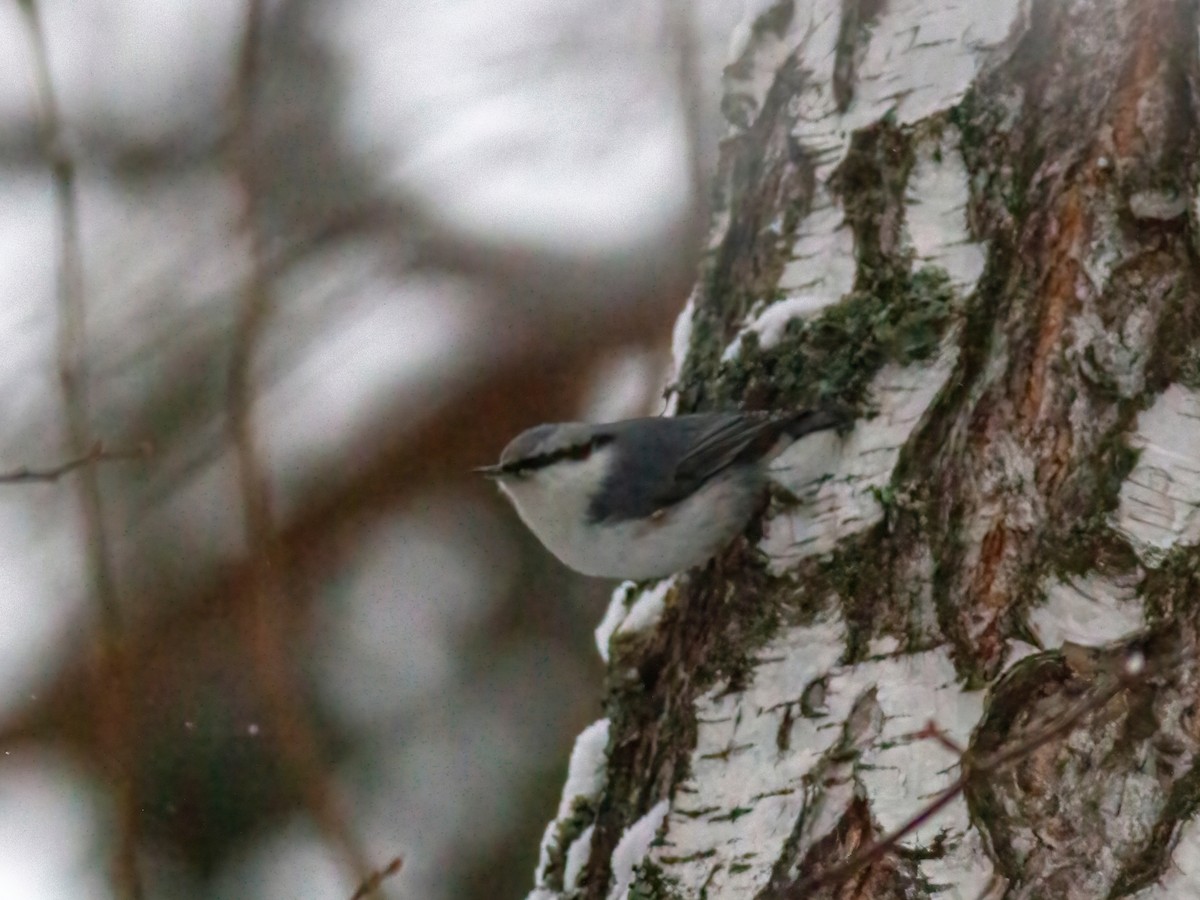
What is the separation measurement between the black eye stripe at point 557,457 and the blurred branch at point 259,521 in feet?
2.28

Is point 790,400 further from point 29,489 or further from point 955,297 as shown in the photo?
point 29,489

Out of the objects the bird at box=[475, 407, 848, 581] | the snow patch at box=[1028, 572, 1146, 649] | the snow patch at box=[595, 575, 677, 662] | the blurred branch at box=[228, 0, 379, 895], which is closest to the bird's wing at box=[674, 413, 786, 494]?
the bird at box=[475, 407, 848, 581]

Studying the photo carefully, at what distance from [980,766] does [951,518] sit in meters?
0.29

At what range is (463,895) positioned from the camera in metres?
3.29

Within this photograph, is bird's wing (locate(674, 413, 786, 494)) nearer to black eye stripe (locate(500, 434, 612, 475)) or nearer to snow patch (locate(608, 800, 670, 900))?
black eye stripe (locate(500, 434, 612, 475))

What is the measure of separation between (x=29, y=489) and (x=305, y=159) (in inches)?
43.6

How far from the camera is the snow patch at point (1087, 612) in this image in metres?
1.20

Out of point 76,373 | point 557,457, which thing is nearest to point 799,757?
point 557,457

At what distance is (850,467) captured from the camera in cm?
150

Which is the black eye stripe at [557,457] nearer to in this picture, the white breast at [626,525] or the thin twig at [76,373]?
the white breast at [626,525]

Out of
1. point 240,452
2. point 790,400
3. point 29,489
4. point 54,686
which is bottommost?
point 54,686

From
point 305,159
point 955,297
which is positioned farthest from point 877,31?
point 305,159

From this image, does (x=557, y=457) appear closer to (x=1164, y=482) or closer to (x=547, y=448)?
(x=547, y=448)

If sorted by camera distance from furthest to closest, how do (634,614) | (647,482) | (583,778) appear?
(647,482) < (634,614) < (583,778)
